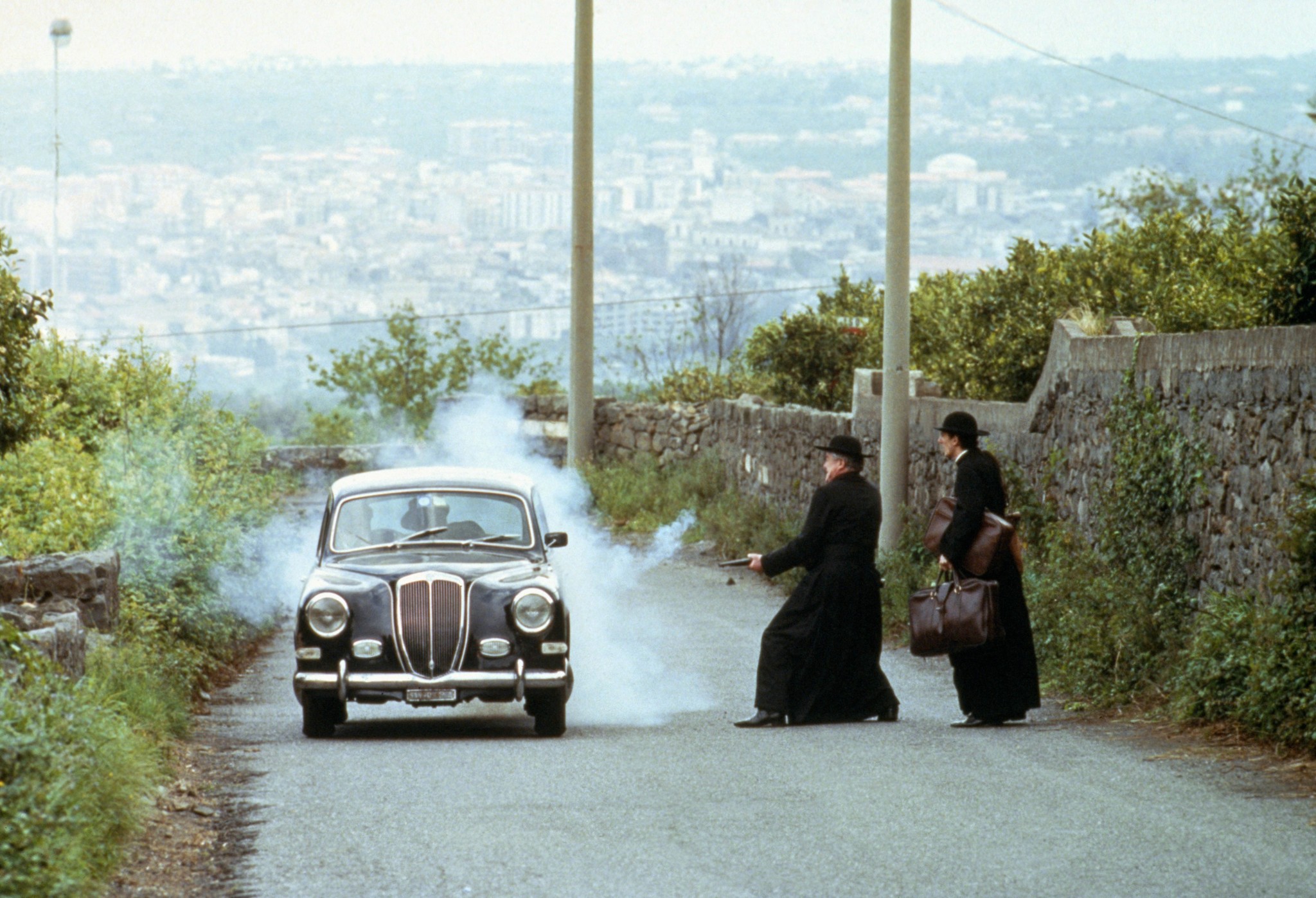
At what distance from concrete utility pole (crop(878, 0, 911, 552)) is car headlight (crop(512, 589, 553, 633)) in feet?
23.1

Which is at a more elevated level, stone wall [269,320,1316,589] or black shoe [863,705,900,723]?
stone wall [269,320,1316,589]

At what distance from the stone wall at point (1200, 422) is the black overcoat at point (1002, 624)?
1381mm

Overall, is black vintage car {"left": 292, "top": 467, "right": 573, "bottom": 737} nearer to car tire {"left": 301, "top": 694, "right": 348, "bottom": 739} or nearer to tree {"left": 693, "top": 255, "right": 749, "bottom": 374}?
car tire {"left": 301, "top": 694, "right": 348, "bottom": 739}

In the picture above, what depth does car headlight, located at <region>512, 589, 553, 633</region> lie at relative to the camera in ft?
35.4

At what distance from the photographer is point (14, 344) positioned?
10.2 metres

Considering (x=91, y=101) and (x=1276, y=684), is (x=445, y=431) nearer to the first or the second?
(x=1276, y=684)

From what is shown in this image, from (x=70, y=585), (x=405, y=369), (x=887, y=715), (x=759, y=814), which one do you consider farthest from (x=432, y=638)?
(x=405, y=369)

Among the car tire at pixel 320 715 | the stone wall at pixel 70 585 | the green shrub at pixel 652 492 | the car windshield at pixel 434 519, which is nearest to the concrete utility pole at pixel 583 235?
the green shrub at pixel 652 492

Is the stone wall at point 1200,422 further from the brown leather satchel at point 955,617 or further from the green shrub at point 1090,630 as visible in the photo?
the brown leather satchel at point 955,617

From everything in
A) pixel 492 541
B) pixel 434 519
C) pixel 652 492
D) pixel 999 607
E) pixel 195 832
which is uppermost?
pixel 434 519

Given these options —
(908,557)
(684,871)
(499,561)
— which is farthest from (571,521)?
(684,871)

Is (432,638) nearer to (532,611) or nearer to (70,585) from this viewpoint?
(532,611)

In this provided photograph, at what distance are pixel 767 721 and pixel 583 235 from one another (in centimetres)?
1711

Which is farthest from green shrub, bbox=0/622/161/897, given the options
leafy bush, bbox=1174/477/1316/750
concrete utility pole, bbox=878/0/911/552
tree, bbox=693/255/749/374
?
tree, bbox=693/255/749/374
